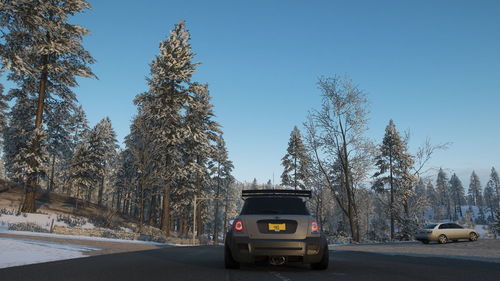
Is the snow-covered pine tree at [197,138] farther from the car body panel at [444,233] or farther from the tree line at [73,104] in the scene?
the car body panel at [444,233]

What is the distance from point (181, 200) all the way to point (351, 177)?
18939 mm

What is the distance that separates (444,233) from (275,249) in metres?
22.0

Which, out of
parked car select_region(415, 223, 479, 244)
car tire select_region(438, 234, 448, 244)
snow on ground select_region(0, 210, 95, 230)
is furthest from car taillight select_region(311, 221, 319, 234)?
car tire select_region(438, 234, 448, 244)

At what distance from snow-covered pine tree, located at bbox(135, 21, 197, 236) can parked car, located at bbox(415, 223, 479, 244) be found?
18798 mm

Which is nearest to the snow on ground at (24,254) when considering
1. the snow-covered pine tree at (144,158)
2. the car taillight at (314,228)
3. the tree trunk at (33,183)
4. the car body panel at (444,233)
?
the car taillight at (314,228)

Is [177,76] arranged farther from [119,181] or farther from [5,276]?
[119,181]

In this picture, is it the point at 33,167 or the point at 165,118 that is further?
the point at 165,118

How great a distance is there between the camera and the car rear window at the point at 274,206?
6.81 metres

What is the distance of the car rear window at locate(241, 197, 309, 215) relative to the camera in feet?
22.3

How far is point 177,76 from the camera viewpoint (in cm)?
2822

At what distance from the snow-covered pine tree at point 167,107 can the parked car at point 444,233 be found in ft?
61.7

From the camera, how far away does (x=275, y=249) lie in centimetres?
612

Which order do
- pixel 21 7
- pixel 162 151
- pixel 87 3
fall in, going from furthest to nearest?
1. pixel 162 151
2. pixel 87 3
3. pixel 21 7

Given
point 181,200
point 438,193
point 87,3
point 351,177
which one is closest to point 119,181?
point 181,200
